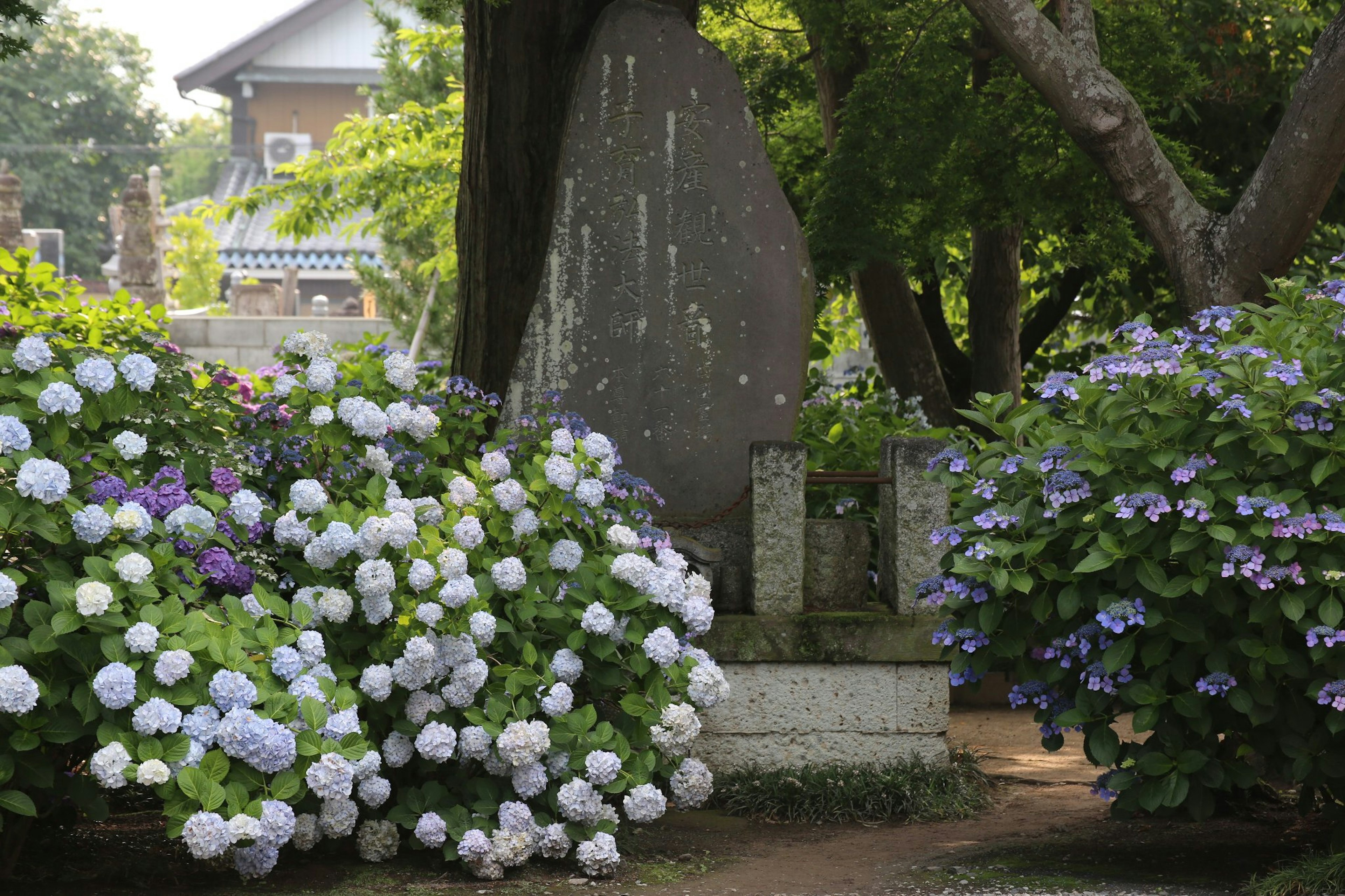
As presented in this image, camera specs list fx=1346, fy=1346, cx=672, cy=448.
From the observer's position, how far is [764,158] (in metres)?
5.30

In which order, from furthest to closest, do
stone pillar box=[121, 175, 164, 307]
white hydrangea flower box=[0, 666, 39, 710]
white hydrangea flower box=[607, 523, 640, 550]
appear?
stone pillar box=[121, 175, 164, 307] → white hydrangea flower box=[607, 523, 640, 550] → white hydrangea flower box=[0, 666, 39, 710]

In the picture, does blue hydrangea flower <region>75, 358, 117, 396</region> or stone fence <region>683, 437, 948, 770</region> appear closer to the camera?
blue hydrangea flower <region>75, 358, 117, 396</region>

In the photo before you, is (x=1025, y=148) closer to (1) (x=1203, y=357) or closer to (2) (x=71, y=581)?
(1) (x=1203, y=357)

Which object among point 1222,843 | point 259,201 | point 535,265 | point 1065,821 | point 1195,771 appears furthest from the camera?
point 259,201

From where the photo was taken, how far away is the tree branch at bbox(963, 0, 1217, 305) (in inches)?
202

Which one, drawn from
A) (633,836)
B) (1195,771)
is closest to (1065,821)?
(1195,771)

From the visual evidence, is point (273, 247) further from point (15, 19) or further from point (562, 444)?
point (562, 444)

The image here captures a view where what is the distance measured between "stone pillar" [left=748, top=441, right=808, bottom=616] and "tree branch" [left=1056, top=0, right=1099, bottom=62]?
6.49ft

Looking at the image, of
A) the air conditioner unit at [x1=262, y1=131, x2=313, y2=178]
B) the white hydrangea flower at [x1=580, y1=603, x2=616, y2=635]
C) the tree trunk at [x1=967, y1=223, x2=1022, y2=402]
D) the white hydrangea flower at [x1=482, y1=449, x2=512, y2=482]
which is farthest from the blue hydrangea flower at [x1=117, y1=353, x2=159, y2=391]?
the air conditioner unit at [x1=262, y1=131, x2=313, y2=178]

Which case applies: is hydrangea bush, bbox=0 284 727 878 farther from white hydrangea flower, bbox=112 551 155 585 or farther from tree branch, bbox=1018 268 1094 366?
tree branch, bbox=1018 268 1094 366

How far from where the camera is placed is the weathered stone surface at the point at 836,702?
4.84m

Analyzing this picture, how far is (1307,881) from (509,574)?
2.28 meters

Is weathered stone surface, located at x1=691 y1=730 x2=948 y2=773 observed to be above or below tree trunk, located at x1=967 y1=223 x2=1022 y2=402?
below

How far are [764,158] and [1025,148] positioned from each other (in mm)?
1896
